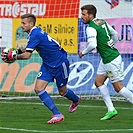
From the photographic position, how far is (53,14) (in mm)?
19016

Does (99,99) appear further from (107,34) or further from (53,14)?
(107,34)

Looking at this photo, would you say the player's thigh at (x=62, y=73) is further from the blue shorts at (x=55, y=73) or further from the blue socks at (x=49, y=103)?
the blue socks at (x=49, y=103)

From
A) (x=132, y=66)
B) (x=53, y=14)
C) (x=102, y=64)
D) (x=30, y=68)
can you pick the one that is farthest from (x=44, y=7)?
(x=102, y=64)

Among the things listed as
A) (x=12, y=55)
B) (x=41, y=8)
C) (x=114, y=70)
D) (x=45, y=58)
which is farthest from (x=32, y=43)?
(x=41, y=8)

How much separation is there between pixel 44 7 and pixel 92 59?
196 centimetres

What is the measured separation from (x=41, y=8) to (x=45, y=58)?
693 centimetres

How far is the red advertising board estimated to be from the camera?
62.0ft

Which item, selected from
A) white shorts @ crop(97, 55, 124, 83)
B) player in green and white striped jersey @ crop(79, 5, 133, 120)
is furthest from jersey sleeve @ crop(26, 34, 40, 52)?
white shorts @ crop(97, 55, 124, 83)

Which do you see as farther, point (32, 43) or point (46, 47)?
point (46, 47)

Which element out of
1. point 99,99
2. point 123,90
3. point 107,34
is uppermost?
point 107,34

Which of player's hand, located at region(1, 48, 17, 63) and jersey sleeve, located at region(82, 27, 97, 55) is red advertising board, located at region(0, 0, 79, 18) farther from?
player's hand, located at region(1, 48, 17, 63)

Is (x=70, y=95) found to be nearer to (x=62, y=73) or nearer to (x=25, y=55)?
(x=62, y=73)

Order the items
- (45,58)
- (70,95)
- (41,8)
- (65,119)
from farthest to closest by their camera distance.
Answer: (41,8) < (70,95) < (65,119) < (45,58)

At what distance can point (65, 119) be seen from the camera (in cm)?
1258
